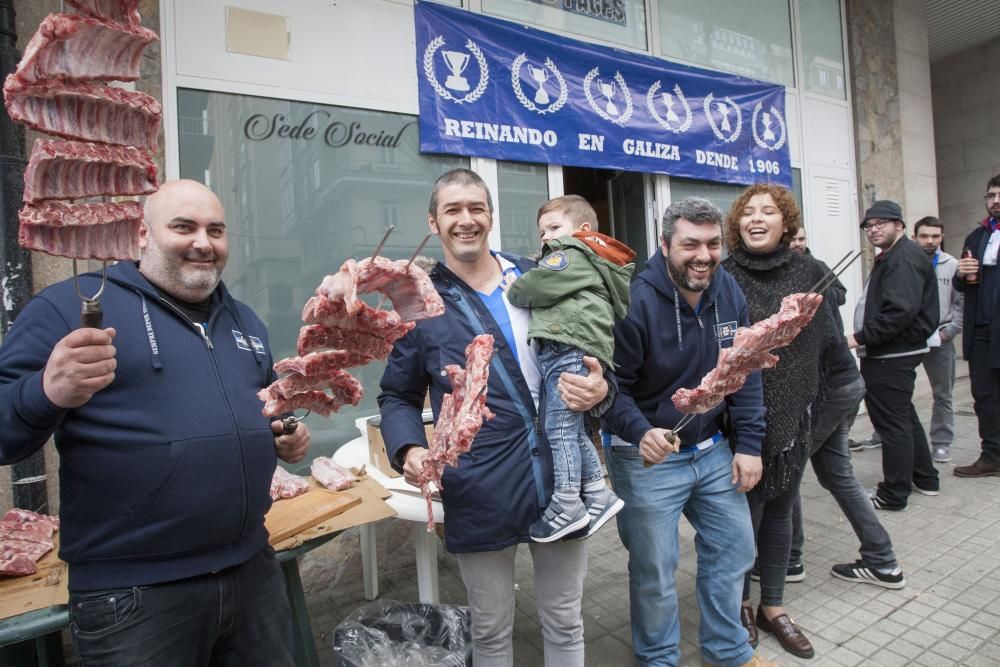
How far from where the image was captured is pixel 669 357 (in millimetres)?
2635

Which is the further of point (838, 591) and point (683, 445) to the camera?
point (838, 591)

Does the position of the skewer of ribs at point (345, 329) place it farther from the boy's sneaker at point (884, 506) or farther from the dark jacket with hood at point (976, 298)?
the dark jacket with hood at point (976, 298)

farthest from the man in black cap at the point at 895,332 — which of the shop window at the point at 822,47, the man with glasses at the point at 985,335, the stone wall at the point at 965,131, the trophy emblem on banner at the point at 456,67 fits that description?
the stone wall at the point at 965,131

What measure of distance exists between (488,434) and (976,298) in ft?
19.2

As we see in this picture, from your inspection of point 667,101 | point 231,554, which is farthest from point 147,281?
point 667,101

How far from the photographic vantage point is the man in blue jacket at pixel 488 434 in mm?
2203

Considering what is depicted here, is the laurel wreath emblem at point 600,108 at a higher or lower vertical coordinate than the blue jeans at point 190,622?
higher

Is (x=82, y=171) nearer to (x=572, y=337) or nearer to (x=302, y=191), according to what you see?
(x=572, y=337)

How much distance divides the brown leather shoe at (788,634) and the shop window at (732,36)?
5.83 meters

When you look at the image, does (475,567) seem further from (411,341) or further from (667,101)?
(667,101)

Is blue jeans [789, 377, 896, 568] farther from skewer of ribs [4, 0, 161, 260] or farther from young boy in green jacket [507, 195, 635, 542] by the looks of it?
skewer of ribs [4, 0, 161, 260]

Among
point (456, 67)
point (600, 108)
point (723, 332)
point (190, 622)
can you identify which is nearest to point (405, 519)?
point (190, 622)

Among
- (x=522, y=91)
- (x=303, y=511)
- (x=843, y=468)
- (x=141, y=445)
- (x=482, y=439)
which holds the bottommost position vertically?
(x=843, y=468)

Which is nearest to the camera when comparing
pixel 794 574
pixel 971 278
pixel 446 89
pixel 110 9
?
pixel 110 9
